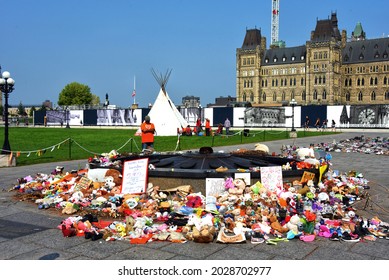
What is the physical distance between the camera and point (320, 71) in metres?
117

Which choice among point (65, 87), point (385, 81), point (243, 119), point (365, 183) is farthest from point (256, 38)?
point (365, 183)

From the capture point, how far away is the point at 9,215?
23.0ft

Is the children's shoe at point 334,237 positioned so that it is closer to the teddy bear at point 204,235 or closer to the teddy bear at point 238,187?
the teddy bear at point 204,235

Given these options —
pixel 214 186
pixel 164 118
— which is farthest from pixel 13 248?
pixel 164 118

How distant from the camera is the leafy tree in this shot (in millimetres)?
109375

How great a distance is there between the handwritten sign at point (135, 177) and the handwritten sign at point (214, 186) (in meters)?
1.27

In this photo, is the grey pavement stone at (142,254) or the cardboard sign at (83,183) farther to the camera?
the cardboard sign at (83,183)

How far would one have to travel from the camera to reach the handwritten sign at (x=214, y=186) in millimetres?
7676

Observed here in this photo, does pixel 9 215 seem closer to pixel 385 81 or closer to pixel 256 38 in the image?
pixel 385 81

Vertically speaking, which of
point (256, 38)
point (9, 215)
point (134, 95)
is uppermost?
point (256, 38)

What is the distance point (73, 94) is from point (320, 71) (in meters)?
68.5

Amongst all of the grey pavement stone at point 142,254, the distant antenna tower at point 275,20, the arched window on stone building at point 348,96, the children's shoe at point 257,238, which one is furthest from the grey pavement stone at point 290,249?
the distant antenna tower at point 275,20

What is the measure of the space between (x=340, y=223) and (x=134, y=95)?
255 ft

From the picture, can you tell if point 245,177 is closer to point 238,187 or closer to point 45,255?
point 238,187
